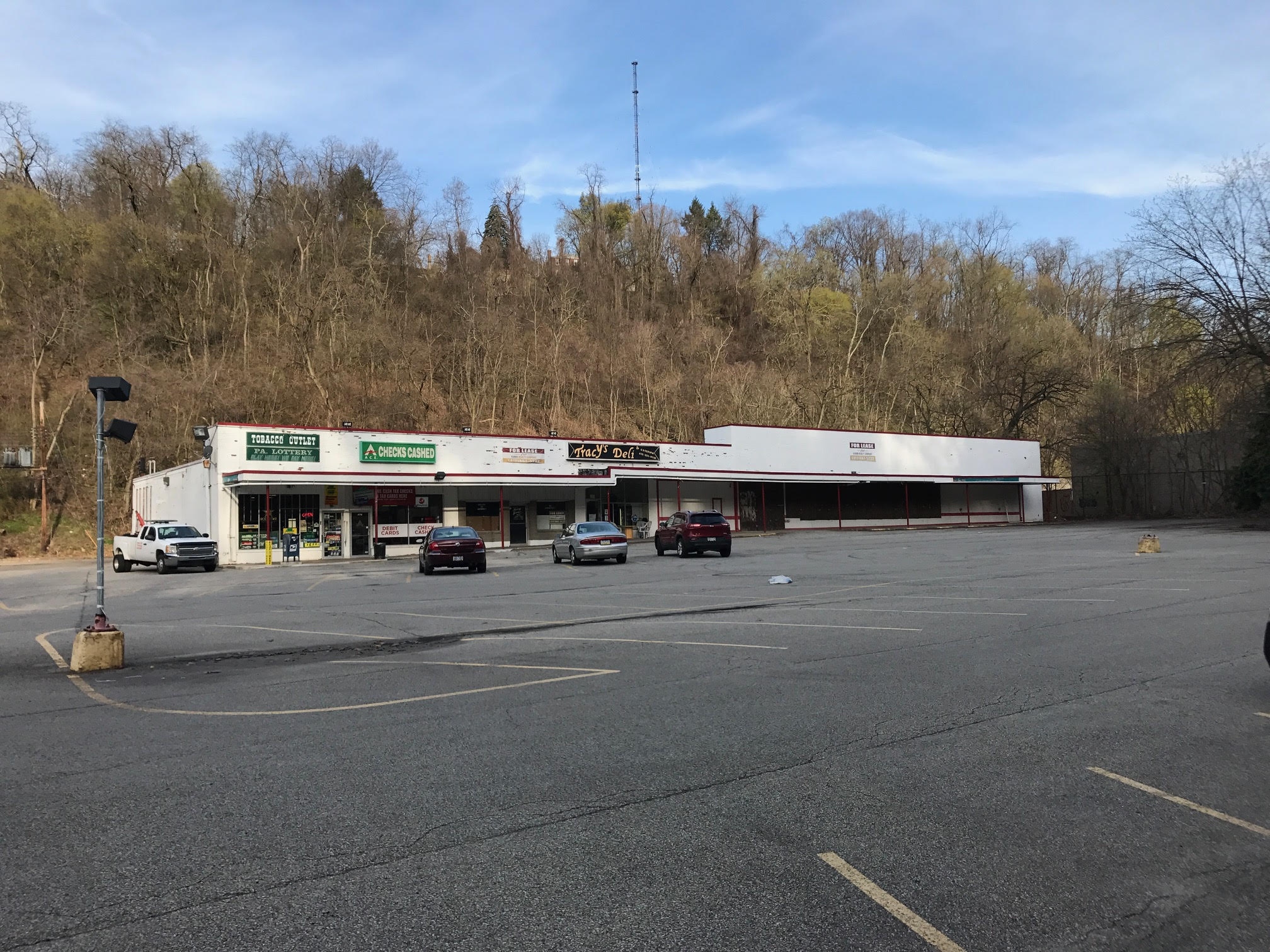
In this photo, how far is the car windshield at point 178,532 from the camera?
3044cm

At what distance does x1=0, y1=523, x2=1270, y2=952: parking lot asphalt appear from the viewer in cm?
371

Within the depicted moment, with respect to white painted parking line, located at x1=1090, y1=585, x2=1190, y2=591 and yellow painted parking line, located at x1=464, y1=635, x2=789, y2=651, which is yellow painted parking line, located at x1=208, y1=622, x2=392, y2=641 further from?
white painted parking line, located at x1=1090, y1=585, x2=1190, y2=591

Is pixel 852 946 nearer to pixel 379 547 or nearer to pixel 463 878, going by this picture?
pixel 463 878

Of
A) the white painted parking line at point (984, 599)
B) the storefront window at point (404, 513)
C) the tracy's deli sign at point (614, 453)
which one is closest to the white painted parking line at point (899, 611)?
the white painted parking line at point (984, 599)

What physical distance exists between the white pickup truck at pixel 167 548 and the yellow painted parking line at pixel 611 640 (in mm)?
21309

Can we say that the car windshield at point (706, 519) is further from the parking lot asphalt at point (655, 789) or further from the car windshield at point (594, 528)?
the parking lot asphalt at point (655, 789)

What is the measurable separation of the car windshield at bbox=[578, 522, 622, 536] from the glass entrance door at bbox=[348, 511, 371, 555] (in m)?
11.5

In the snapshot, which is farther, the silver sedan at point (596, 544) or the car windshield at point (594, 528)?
the car windshield at point (594, 528)

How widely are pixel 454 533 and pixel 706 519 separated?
29.3ft

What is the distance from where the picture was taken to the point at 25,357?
47.7 m

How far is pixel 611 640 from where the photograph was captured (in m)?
11.7

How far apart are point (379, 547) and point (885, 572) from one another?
864 inches

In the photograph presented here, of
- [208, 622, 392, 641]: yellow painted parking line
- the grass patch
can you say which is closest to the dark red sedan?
[208, 622, 392, 641]: yellow painted parking line

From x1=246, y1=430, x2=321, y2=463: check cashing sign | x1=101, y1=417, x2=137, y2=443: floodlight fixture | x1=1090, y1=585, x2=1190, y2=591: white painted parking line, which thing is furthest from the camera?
x1=246, y1=430, x2=321, y2=463: check cashing sign
